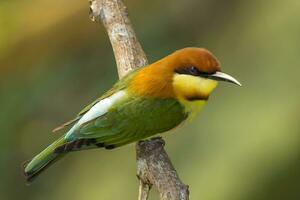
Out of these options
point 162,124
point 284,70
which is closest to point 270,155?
point 284,70

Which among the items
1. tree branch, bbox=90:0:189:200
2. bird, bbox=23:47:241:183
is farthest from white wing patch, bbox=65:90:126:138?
tree branch, bbox=90:0:189:200

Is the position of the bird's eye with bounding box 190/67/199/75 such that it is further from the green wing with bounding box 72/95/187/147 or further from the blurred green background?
the blurred green background

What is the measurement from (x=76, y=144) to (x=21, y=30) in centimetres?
195

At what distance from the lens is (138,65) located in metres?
2.43

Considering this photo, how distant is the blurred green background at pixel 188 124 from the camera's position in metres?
3.23

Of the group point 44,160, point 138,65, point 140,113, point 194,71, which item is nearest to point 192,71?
point 194,71

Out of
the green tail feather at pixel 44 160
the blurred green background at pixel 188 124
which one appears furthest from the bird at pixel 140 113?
the blurred green background at pixel 188 124

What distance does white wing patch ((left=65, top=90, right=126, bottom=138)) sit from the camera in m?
2.23

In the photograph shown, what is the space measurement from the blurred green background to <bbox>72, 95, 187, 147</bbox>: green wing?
104cm

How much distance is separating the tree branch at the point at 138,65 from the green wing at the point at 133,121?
0.06 meters

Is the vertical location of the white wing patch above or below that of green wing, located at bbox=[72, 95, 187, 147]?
above

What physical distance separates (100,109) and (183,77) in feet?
0.79

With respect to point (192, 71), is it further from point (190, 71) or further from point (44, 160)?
point (44, 160)

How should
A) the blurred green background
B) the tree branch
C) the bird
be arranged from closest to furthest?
the tree branch < the bird < the blurred green background
